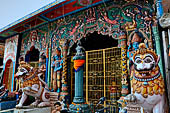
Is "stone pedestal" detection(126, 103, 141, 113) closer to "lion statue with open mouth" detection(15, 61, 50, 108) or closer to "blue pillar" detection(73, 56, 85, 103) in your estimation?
"blue pillar" detection(73, 56, 85, 103)

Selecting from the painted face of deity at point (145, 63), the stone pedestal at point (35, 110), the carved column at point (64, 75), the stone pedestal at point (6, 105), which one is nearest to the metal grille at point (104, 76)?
the carved column at point (64, 75)

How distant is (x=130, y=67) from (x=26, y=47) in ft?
20.3

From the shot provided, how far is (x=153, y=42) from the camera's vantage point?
4.51 meters

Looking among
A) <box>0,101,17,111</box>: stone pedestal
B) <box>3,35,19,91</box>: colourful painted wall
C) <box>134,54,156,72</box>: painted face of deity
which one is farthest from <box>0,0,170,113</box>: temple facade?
<box>134,54,156,72</box>: painted face of deity

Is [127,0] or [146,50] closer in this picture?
[146,50]

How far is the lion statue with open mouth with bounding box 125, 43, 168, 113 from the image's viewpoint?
2758 millimetres

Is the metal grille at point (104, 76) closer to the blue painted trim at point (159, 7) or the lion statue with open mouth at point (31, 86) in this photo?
the lion statue with open mouth at point (31, 86)

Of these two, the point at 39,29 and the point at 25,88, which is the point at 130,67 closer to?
the point at 25,88

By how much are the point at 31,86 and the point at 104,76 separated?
9.73ft

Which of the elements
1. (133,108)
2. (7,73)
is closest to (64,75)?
(133,108)

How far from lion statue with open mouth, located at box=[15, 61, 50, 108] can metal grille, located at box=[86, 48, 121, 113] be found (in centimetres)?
206

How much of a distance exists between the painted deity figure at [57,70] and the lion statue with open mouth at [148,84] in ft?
13.6

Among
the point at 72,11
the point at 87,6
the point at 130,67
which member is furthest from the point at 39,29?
the point at 130,67

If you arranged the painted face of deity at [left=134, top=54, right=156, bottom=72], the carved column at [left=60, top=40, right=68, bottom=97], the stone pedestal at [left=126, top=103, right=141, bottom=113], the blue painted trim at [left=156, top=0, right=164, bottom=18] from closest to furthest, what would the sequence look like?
the painted face of deity at [left=134, top=54, right=156, bottom=72]
the blue painted trim at [left=156, top=0, right=164, bottom=18]
the stone pedestal at [left=126, top=103, right=141, bottom=113]
the carved column at [left=60, top=40, right=68, bottom=97]
